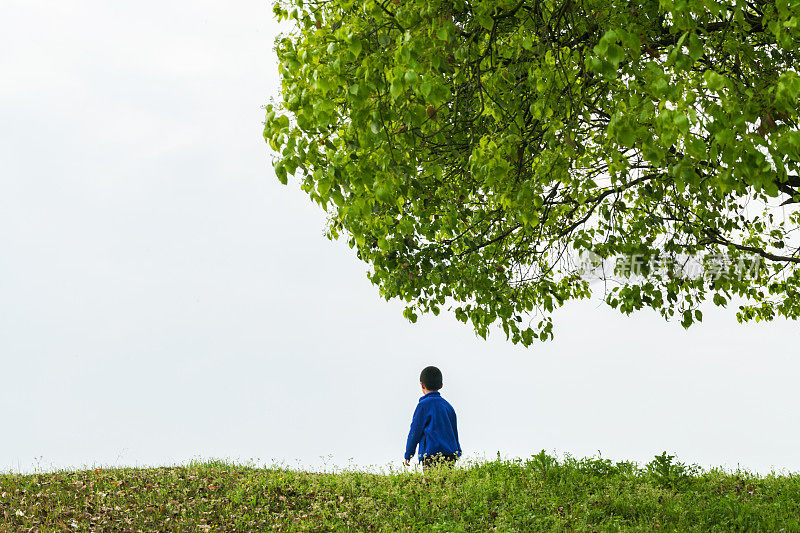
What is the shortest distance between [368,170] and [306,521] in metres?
5.14

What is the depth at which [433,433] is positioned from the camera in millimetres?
11094

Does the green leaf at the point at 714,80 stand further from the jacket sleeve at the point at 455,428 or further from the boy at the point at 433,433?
the jacket sleeve at the point at 455,428

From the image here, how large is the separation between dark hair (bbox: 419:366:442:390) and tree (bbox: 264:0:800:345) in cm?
124

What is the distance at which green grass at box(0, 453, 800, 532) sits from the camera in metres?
8.76

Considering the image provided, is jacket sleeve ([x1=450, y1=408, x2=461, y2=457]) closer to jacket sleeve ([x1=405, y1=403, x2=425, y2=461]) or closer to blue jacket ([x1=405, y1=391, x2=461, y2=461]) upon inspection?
blue jacket ([x1=405, y1=391, x2=461, y2=461])

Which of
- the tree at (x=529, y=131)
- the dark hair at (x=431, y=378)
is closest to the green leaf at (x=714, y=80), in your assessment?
the tree at (x=529, y=131)

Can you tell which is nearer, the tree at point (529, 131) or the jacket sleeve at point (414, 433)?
the tree at point (529, 131)

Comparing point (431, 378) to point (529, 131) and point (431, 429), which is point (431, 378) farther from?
point (529, 131)

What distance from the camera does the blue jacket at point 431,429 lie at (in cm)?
1102

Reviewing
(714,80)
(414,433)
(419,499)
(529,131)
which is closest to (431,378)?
(414,433)

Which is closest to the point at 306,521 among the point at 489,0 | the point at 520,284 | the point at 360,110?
the point at 520,284

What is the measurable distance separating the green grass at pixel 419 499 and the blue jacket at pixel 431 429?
57 cm

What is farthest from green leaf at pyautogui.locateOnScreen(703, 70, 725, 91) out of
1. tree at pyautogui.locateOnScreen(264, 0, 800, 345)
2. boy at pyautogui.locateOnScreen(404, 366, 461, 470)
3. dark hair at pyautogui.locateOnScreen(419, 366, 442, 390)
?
dark hair at pyautogui.locateOnScreen(419, 366, 442, 390)

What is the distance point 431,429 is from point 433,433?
0.24 feet
